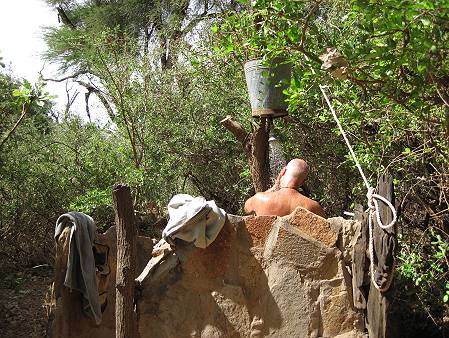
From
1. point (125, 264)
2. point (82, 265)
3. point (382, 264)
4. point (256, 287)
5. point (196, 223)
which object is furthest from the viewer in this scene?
point (82, 265)

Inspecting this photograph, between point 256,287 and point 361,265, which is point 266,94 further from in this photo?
point 361,265

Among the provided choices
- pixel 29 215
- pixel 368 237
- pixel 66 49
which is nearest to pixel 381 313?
pixel 368 237

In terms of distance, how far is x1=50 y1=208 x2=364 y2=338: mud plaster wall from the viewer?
4609mm

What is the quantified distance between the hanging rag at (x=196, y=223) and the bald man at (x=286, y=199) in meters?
0.64

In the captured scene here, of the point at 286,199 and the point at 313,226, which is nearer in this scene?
the point at 313,226

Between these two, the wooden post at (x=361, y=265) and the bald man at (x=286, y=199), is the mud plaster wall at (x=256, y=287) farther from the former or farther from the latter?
the bald man at (x=286, y=199)

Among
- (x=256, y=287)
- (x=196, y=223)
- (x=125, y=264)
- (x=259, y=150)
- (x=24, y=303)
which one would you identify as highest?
(x=259, y=150)

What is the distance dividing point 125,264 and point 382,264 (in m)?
1.68

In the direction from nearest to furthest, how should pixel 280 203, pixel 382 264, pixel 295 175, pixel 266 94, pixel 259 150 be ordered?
pixel 382 264 < pixel 280 203 < pixel 295 175 < pixel 266 94 < pixel 259 150

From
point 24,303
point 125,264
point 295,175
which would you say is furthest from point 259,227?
point 24,303

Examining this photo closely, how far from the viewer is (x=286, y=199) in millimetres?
5125

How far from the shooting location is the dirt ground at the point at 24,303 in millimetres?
7594

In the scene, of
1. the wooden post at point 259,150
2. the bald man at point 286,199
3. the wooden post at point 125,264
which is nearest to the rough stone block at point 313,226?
the bald man at point 286,199

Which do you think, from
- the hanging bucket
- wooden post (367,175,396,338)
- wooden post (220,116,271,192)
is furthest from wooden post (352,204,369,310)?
wooden post (220,116,271,192)
